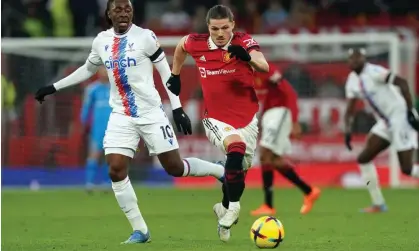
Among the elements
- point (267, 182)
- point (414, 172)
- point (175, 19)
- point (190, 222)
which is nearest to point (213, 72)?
point (190, 222)

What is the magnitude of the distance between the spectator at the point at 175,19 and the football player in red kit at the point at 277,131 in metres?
10.4

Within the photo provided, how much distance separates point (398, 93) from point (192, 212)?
3538 millimetres

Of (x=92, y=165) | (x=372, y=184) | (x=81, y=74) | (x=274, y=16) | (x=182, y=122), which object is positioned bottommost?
(x=92, y=165)

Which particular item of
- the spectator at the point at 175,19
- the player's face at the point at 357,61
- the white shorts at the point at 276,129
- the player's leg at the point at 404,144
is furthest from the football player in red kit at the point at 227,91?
the spectator at the point at 175,19

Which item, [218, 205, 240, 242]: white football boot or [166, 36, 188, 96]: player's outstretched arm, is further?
[166, 36, 188, 96]: player's outstretched arm

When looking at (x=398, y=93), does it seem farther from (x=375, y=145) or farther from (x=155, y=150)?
(x=155, y=150)

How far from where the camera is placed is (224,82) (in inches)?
395

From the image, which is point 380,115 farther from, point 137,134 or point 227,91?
point 137,134

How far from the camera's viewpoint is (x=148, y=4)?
25922 mm

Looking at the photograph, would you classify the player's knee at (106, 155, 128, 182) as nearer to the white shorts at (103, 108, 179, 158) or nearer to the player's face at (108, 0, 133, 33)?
the white shorts at (103, 108, 179, 158)

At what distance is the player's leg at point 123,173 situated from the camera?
968cm

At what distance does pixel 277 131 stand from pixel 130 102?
500cm

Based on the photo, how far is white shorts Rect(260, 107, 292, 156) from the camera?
14594 millimetres

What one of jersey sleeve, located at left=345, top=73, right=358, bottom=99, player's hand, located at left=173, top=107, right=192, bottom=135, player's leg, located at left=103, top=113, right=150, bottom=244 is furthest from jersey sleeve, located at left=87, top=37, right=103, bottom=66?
jersey sleeve, located at left=345, top=73, right=358, bottom=99
